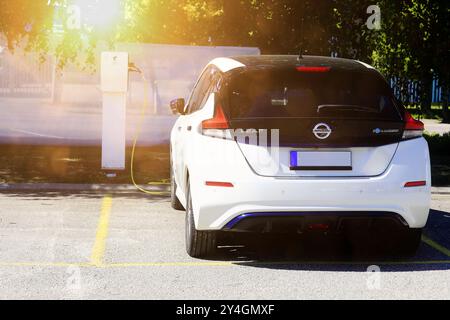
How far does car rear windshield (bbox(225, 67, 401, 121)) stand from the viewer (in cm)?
731

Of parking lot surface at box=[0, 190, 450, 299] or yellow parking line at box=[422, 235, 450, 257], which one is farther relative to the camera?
yellow parking line at box=[422, 235, 450, 257]

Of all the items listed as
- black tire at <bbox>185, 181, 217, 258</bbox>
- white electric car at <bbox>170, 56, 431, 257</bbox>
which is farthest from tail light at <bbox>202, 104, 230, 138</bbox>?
black tire at <bbox>185, 181, 217, 258</bbox>

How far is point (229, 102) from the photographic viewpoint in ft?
24.2

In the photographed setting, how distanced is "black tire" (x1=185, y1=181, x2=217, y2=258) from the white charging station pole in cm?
553

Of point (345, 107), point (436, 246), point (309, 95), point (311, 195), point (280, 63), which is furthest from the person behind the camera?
point (436, 246)

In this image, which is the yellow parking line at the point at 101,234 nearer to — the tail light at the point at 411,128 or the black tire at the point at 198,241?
the black tire at the point at 198,241

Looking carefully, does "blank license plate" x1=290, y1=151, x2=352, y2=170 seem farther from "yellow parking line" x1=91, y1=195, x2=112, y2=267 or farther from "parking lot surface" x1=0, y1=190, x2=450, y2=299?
"yellow parking line" x1=91, y1=195, x2=112, y2=267

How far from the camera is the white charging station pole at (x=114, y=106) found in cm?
1296

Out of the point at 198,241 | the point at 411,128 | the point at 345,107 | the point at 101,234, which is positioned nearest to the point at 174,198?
the point at 101,234

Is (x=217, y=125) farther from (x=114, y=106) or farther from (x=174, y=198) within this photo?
(x=114, y=106)

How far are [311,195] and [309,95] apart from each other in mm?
890

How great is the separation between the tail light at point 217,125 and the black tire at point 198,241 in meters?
0.73

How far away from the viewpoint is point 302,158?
711 centimetres
